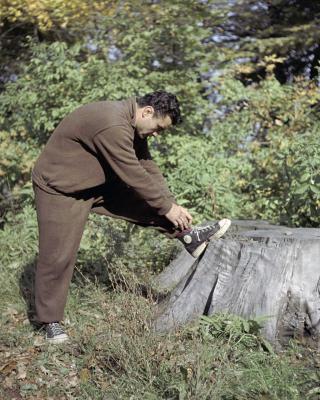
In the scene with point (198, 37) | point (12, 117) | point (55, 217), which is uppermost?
point (55, 217)

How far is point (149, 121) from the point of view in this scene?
4.32 m

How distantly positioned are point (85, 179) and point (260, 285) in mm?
1394

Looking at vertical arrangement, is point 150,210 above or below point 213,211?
above

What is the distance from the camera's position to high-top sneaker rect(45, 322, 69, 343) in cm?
443

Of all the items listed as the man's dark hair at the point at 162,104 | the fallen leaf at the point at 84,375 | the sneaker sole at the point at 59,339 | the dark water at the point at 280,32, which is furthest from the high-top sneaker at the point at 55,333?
the dark water at the point at 280,32

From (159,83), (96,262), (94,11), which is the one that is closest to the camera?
(96,262)

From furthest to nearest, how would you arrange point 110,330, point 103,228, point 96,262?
point 103,228
point 96,262
point 110,330

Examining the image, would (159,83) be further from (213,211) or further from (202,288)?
(202,288)

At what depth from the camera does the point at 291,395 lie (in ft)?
10.8

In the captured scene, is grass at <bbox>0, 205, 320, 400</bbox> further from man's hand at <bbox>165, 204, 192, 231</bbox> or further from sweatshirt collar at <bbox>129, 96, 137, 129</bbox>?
sweatshirt collar at <bbox>129, 96, 137, 129</bbox>

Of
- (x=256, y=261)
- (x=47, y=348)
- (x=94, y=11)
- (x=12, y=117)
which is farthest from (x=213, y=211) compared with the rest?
(x=94, y=11)

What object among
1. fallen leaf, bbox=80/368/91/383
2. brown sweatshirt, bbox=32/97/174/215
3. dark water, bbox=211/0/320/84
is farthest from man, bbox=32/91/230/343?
dark water, bbox=211/0/320/84

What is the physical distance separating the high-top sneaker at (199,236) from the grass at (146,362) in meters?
0.63

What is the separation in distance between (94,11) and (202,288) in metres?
7.27
